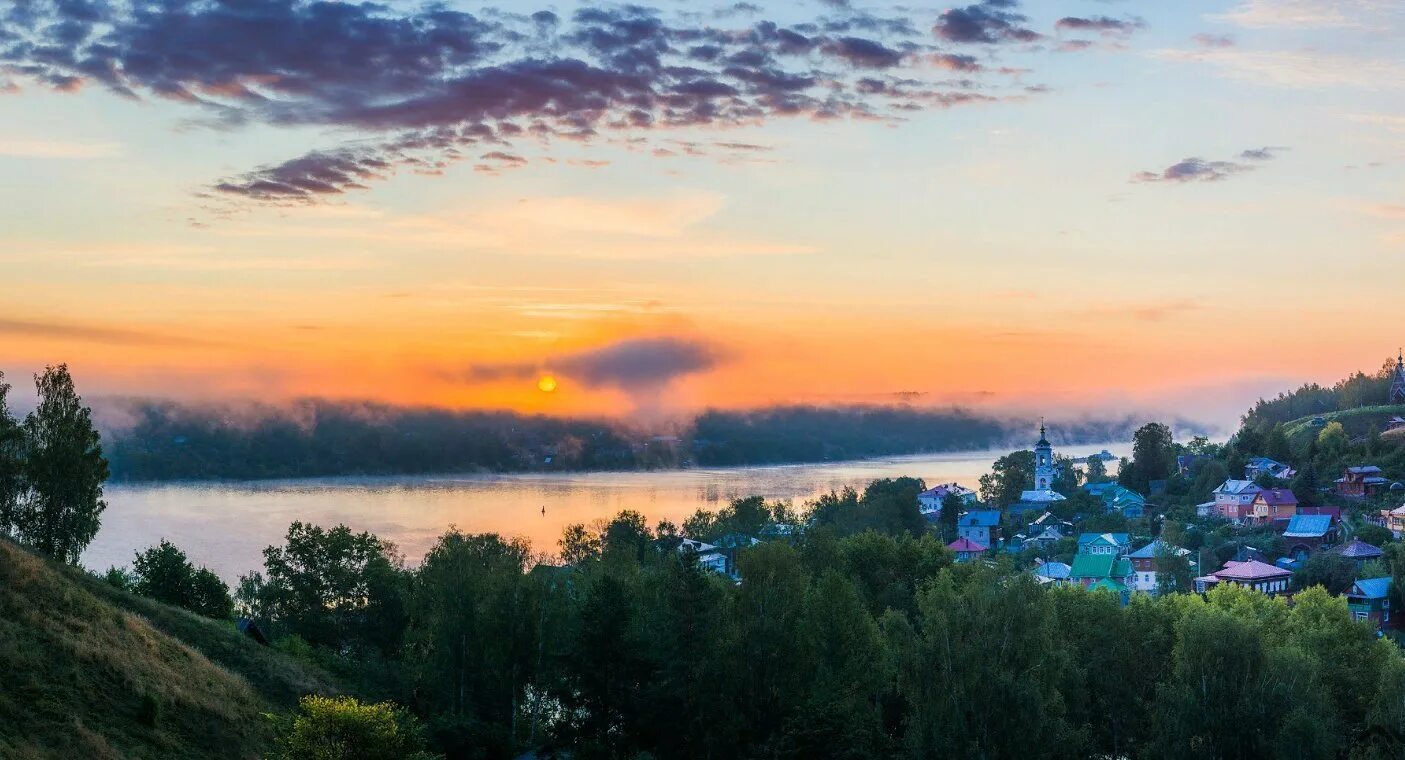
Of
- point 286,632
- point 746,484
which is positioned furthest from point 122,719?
point 746,484

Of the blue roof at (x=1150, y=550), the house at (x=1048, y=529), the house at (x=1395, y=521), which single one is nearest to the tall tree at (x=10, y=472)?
the blue roof at (x=1150, y=550)

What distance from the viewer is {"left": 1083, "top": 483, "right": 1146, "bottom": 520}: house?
7762 centimetres

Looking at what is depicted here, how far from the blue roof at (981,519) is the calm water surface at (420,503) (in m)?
23.3

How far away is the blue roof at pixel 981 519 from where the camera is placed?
261 ft

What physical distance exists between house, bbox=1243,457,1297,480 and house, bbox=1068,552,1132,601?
19087 millimetres

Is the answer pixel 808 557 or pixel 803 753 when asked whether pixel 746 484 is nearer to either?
pixel 808 557

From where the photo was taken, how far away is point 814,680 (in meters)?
25.7

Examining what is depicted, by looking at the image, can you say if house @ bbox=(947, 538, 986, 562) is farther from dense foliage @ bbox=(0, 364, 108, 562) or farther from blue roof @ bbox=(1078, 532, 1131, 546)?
dense foliage @ bbox=(0, 364, 108, 562)

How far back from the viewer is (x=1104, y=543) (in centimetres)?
6594

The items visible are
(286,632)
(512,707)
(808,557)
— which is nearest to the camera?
(512,707)

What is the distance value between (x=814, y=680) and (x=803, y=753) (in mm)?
5563

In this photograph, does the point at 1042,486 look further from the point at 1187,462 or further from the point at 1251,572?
the point at 1251,572

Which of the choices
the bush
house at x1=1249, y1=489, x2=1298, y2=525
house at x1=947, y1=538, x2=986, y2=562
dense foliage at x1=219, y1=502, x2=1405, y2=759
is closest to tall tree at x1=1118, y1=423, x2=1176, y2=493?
house at x1=1249, y1=489, x2=1298, y2=525

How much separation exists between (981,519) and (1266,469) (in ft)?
60.6
